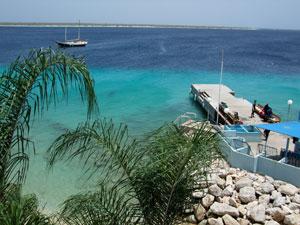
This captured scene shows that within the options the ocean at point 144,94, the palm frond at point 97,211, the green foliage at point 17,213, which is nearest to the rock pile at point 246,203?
the ocean at point 144,94

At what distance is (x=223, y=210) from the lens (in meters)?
12.8

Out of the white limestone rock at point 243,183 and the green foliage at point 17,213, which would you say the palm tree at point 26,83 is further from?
the white limestone rock at point 243,183

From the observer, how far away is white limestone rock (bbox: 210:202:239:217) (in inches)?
500

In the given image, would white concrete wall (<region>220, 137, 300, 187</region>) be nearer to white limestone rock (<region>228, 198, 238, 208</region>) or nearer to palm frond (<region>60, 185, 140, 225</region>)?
white limestone rock (<region>228, 198, 238, 208</region>)

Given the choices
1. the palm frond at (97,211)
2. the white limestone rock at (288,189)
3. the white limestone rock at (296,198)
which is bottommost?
the white limestone rock at (296,198)

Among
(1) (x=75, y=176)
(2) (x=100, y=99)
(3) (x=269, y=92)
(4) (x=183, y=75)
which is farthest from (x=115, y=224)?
(4) (x=183, y=75)

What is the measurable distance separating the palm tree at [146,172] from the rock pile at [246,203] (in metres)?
6.06

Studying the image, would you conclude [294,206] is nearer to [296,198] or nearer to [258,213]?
[296,198]

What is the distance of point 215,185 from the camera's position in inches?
542

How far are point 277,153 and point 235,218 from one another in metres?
4.56

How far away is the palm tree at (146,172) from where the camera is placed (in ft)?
18.9

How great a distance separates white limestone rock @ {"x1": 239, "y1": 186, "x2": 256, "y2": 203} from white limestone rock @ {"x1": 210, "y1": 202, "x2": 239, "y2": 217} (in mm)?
595

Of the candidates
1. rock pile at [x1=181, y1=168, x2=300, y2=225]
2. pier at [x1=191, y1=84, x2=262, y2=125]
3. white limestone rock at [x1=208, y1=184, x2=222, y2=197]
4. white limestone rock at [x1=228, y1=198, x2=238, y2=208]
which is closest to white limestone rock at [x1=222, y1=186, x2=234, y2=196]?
rock pile at [x1=181, y1=168, x2=300, y2=225]

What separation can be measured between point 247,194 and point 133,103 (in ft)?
71.4
